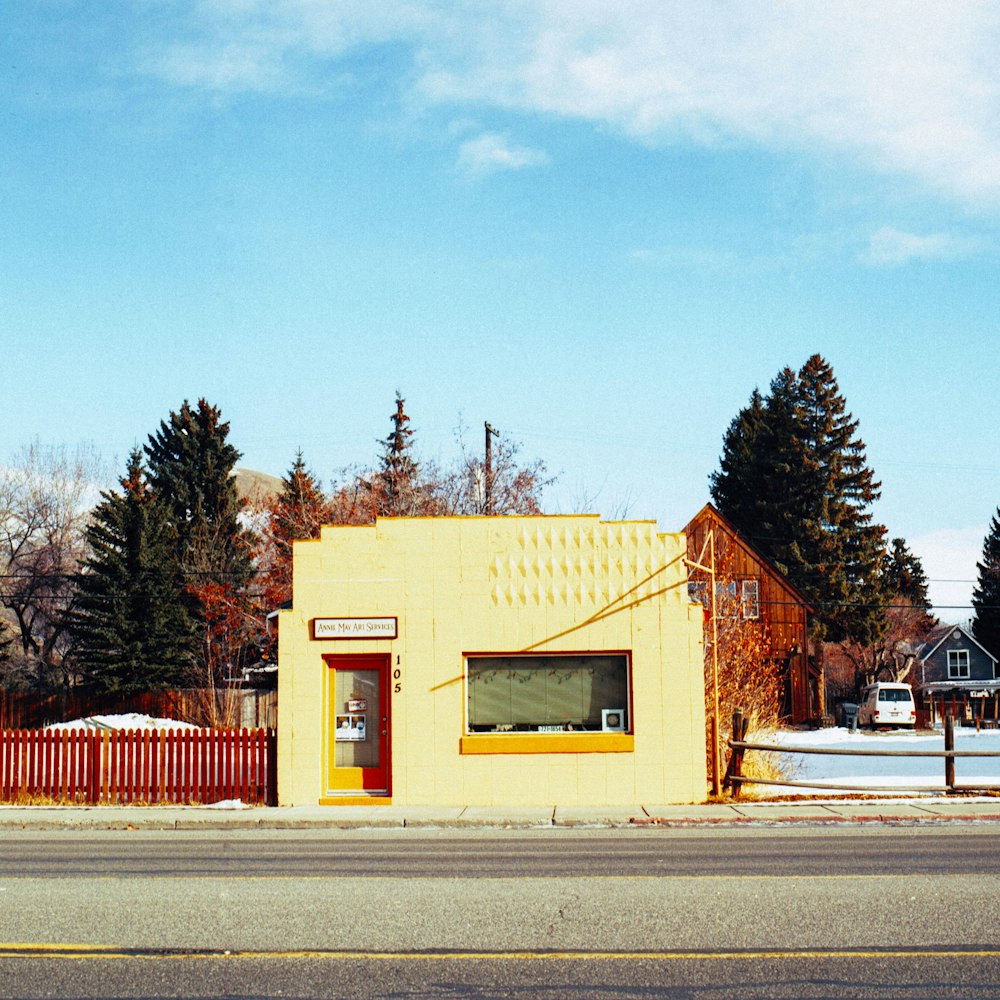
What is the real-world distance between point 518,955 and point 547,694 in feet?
40.3

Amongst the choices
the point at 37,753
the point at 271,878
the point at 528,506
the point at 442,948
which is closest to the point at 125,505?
the point at 528,506

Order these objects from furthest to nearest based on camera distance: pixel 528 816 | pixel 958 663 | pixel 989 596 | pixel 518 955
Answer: pixel 958 663 → pixel 989 596 → pixel 528 816 → pixel 518 955

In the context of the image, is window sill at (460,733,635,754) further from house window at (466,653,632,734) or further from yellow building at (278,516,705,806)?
house window at (466,653,632,734)

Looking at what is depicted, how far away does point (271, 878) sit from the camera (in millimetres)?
11281

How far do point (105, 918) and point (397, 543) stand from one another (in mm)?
11268

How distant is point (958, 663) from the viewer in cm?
9550

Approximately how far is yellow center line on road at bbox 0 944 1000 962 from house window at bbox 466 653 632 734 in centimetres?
1211

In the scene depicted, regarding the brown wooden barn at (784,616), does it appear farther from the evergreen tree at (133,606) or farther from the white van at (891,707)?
the evergreen tree at (133,606)

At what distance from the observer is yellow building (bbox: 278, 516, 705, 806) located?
19672 mm

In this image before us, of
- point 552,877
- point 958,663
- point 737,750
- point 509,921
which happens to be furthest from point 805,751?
point 958,663

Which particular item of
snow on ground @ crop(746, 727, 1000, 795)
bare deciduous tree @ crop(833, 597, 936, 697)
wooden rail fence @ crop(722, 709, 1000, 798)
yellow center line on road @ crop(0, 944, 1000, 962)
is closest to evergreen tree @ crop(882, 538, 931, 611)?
bare deciduous tree @ crop(833, 597, 936, 697)

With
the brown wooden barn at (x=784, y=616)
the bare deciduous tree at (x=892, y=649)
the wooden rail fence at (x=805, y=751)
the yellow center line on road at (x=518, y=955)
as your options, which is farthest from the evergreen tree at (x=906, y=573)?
the yellow center line on road at (x=518, y=955)

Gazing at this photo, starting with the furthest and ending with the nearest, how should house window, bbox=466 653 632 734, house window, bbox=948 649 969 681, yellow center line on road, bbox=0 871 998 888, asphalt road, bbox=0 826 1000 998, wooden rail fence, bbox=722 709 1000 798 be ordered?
house window, bbox=948 649 969 681
house window, bbox=466 653 632 734
wooden rail fence, bbox=722 709 1000 798
yellow center line on road, bbox=0 871 998 888
asphalt road, bbox=0 826 1000 998

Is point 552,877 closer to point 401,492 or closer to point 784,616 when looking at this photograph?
point 401,492
